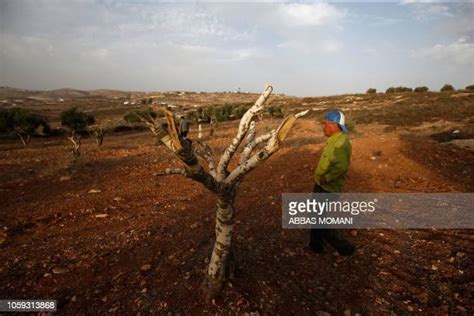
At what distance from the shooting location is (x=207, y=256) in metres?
4.80

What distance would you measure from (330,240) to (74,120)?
34.5 meters

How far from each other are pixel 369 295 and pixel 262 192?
459cm

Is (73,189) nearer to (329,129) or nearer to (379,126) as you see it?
(329,129)

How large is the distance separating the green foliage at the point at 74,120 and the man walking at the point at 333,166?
3390 centimetres

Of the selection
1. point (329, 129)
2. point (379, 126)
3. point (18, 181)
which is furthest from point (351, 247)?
point (379, 126)

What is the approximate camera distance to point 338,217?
5.86m

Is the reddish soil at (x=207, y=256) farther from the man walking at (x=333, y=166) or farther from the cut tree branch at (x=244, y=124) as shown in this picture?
the cut tree branch at (x=244, y=124)

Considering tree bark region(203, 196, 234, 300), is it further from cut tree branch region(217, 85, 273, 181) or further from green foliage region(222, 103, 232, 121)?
green foliage region(222, 103, 232, 121)

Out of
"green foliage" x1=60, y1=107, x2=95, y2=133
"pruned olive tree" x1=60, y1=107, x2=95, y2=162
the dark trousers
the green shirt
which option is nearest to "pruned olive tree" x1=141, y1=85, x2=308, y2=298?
the green shirt

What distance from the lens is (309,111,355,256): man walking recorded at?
14.4 feet

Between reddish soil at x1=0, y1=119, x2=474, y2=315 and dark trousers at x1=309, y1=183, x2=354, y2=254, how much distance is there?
0.18m

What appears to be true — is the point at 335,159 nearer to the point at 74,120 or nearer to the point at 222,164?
the point at 222,164

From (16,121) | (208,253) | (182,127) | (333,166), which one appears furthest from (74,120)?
(182,127)

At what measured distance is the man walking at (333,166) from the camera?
14.4 ft
